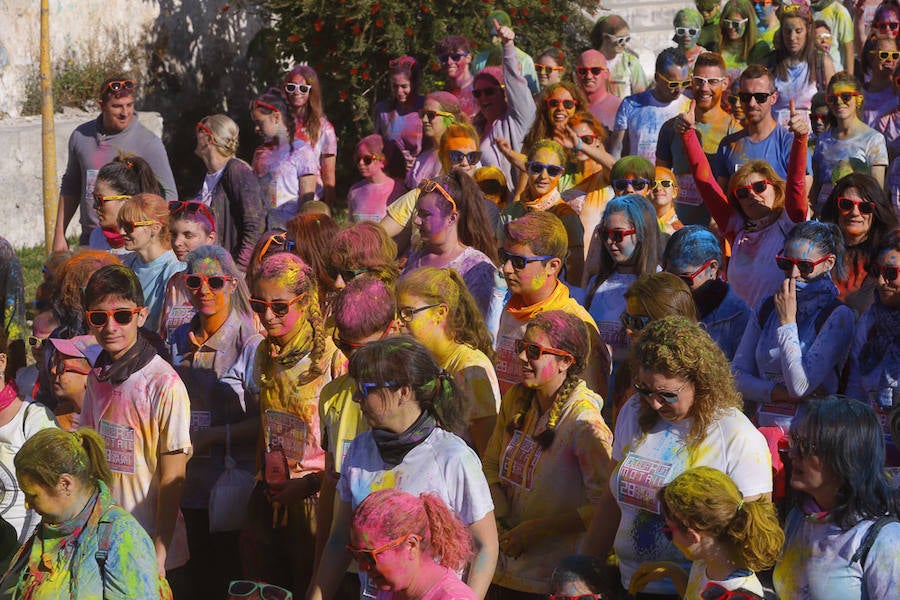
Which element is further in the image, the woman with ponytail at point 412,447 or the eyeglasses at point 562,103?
the eyeglasses at point 562,103

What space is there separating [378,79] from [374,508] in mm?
9271

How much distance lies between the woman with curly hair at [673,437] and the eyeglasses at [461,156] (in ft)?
12.4

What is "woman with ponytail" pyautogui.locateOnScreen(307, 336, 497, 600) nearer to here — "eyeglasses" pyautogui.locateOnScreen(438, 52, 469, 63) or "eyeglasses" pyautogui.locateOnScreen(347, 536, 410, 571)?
"eyeglasses" pyautogui.locateOnScreen(347, 536, 410, 571)

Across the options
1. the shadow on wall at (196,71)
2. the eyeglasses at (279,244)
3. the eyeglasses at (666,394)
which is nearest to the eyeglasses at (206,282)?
the eyeglasses at (279,244)

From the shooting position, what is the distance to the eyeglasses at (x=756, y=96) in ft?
25.3

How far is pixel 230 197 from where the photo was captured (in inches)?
316

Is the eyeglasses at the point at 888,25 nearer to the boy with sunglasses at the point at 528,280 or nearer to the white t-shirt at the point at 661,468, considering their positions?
the boy with sunglasses at the point at 528,280

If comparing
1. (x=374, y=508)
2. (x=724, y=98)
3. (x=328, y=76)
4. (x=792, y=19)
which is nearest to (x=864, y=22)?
(x=792, y=19)

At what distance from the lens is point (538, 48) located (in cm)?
1298

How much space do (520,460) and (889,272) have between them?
169 centimetres

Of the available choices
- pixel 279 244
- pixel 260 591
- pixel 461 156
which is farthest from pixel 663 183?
pixel 260 591

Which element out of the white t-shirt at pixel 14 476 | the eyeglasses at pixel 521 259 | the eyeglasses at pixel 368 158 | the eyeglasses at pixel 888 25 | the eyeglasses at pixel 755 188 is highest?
the eyeglasses at pixel 888 25

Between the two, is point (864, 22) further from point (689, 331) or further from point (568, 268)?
point (689, 331)

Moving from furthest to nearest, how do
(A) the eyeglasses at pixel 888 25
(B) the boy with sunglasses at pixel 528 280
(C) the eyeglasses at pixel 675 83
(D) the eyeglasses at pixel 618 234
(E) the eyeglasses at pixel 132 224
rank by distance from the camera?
(A) the eyeglasses at pixel 888 25, (C) the eyeglasses at pixel 675 83, (E) the eyeglasses at pixel 132 224, (D) the eyeglasses at pixel 618 234, (B) the boy with sunglasses at pixel 528 280
